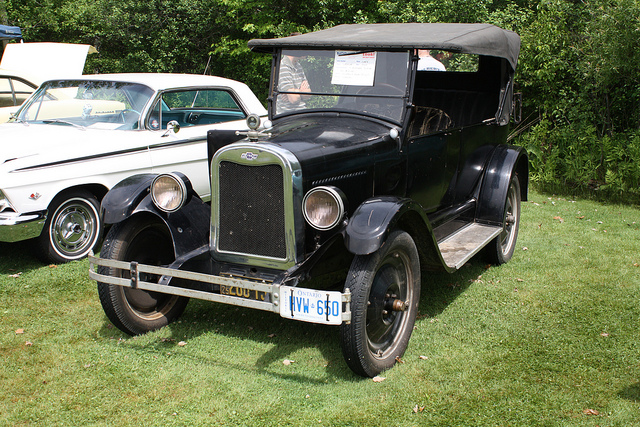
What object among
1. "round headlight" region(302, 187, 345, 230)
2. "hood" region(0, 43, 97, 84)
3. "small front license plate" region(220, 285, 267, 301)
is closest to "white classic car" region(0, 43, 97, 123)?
"hood" region(0, 43, 97, 84)

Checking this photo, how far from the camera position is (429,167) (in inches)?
197

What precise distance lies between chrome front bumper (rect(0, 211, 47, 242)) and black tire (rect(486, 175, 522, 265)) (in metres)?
4.47

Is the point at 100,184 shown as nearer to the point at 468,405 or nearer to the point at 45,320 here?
the point at 45,320

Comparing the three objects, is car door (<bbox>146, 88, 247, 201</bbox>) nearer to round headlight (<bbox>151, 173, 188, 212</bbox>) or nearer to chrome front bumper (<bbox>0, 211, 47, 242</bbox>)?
chrome front bumper (<bbox>0, 211, 47, 242</bbox>)

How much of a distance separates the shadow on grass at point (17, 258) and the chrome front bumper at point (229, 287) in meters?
2.34

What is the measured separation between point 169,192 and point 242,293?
1.00 m

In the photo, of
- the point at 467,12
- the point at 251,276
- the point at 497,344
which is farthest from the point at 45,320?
the point at 467,12

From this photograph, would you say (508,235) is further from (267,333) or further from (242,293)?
(242,293)

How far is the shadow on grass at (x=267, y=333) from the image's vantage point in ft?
12.9

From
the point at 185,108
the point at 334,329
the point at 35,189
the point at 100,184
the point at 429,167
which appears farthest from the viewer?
the point at 185,108

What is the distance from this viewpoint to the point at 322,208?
368 cm

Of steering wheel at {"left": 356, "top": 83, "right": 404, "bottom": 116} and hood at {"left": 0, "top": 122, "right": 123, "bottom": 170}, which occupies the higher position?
steering wheel at {"left": 356, "top": 83, "right": 404, "bottom": 116}

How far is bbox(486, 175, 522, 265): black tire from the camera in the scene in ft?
19.4

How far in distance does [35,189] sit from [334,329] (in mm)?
3213
